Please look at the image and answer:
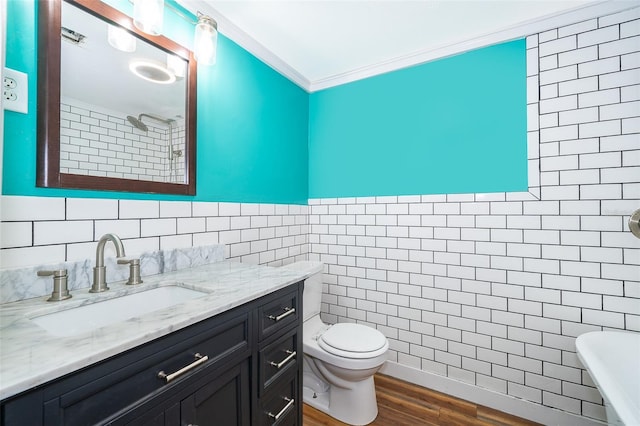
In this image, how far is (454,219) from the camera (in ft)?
6.38

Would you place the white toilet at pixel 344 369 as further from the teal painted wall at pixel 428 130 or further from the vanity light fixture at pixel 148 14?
the vanity light fixture at pixel 148 14

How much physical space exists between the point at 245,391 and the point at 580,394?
1907 mm

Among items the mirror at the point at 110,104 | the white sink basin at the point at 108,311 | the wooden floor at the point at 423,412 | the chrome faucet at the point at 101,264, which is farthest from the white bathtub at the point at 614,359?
the mirror at the point at 110,104

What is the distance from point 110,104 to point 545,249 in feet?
7.97

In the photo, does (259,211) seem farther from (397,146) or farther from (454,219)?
(454,219)

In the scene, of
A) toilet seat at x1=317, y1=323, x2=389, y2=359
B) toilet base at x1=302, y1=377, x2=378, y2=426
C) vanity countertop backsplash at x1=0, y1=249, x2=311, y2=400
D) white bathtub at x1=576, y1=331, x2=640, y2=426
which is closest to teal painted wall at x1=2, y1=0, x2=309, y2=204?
vanity countertop backsplash at x1=0, y1=249, x2=311, y2=400

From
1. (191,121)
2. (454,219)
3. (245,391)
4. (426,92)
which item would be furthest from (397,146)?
(245,391)

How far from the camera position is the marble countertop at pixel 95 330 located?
0.56 meters

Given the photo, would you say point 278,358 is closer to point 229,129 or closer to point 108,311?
point 108,311

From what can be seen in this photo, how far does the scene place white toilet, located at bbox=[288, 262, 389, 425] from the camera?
1607 mm

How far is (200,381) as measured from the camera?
875mm

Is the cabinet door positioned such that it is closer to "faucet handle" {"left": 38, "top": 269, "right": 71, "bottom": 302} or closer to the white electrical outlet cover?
"faucet handle" {"left": 38, "top": 269, "right": 71, "bottom": 302}

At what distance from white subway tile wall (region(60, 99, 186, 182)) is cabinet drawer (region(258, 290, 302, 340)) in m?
0.83

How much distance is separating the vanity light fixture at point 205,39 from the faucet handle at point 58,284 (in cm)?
108
